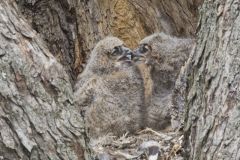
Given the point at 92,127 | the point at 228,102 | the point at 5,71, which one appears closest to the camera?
the point at 228,102

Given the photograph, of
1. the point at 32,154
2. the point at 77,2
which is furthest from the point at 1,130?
the point at 77,2

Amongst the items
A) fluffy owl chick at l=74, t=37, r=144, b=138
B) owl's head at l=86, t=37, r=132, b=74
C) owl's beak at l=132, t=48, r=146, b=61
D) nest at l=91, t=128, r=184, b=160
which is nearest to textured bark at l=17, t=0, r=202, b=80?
owl's head at l=86, t=37, r=132, b=74

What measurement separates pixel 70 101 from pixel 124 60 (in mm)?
2227

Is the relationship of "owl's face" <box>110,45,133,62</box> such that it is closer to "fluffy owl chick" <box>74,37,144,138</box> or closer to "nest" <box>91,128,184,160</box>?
"fluffy owl chick" <box>74,37,144,138</box>

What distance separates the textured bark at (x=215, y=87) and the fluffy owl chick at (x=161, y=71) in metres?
2.12

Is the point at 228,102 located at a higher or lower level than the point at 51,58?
lower

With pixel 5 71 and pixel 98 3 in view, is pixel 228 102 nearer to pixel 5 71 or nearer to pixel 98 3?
pixel 5 71

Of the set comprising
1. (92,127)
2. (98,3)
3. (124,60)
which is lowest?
(92,127)

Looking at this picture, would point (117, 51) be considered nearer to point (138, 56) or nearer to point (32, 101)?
point (138, 56)

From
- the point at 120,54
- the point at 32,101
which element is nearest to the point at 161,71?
the point at 120,54

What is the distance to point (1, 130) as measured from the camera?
3.48 metres

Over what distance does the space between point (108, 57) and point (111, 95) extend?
502mm

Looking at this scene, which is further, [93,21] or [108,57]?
[93,21]

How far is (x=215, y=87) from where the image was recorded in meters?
3.43
